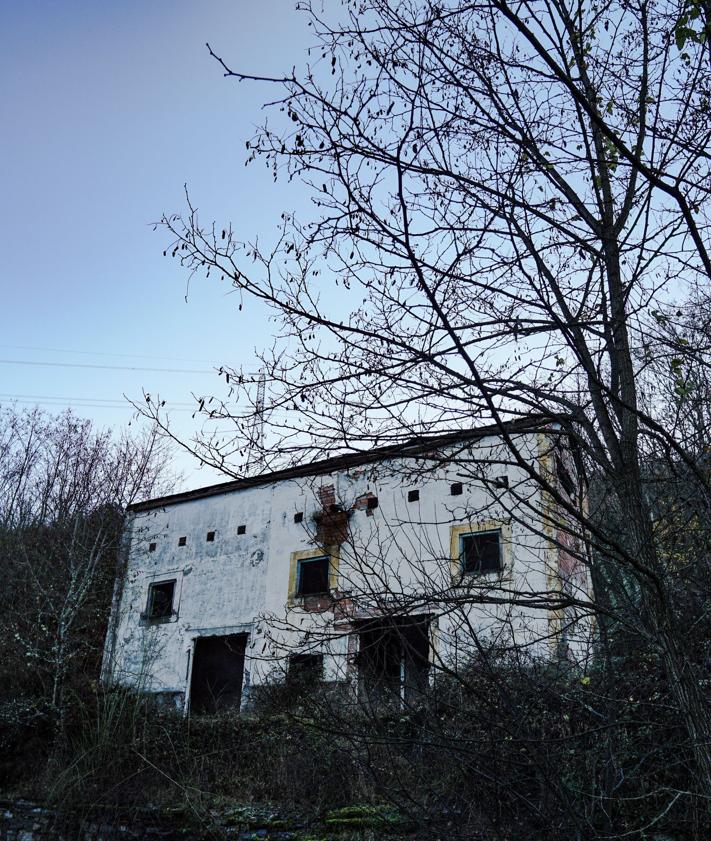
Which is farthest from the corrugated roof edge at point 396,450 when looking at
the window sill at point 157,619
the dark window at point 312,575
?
the window sill at point 157,619

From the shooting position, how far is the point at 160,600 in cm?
1912

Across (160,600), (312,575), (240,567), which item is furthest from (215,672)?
(312,575)

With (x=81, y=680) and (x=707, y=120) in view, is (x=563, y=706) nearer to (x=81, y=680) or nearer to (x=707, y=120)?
(x=707, y=120)

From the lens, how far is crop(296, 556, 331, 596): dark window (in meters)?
16.6

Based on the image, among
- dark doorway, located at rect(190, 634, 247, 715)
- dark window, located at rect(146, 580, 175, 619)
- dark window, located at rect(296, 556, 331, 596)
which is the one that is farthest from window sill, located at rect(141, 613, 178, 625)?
dark window, located at rect(296, 556, 331, 596)

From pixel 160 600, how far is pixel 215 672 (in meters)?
2.97

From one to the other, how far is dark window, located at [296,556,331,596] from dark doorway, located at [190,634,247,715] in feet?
6.32

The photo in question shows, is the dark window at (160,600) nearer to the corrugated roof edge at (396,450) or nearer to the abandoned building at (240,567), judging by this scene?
the abandoned building at (240,567)

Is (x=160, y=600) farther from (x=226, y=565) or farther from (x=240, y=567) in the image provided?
(x=240, y=567)

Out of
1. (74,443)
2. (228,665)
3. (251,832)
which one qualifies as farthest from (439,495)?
(74,443)

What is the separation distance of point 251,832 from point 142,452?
19913 millimetres

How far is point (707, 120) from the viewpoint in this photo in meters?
4.15

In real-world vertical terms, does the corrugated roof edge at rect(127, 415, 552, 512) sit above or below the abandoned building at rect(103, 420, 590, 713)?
below

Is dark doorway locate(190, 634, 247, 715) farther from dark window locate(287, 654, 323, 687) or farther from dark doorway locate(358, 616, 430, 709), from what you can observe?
dark doorway locate(358, 616, 430, 709)
